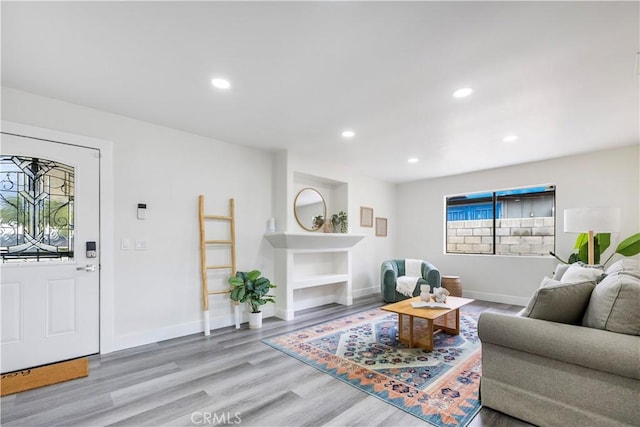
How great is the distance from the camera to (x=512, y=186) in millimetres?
5320

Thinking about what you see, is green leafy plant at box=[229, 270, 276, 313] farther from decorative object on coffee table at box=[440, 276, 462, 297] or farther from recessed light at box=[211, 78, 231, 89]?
decorative object on coffee table at box=[440, 276, 462, 297]

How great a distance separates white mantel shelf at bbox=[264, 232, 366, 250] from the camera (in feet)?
14.1

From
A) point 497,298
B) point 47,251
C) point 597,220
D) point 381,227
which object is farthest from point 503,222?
point 47,251

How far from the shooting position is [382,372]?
2.64 m

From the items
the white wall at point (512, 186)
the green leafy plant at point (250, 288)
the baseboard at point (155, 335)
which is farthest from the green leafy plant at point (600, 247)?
the baseboard at point (155, 335)

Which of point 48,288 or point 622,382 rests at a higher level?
point 48,288

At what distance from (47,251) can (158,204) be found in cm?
107

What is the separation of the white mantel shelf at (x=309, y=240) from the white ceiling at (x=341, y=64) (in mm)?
1443

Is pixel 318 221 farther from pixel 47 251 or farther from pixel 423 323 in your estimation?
pixel 47 251

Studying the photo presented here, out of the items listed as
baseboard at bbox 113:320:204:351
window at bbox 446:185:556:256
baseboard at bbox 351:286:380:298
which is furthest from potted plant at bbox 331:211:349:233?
baseboard at bbox 113:320:204:351

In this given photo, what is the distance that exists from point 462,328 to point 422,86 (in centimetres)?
302

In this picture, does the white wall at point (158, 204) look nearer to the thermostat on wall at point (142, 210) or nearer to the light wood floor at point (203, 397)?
the thermostat on wall at point (142, 210)

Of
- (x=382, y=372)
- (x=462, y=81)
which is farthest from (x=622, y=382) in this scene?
(x=462, y=81)

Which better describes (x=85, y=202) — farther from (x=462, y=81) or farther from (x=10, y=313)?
(x=462, y=81)
